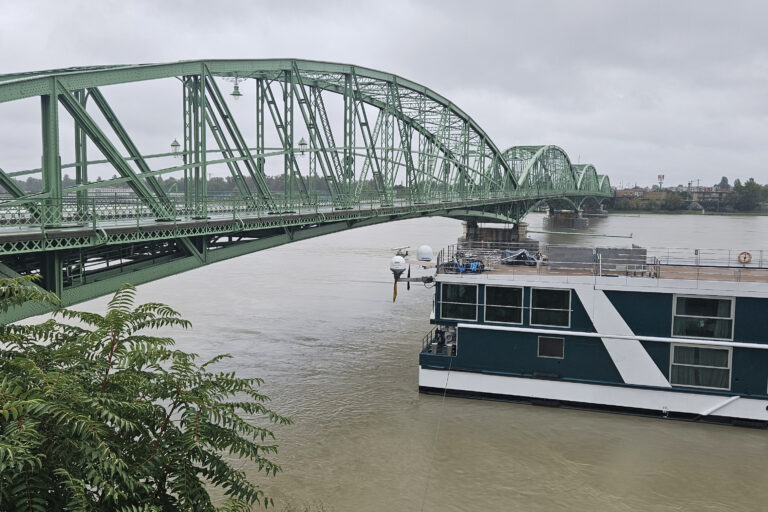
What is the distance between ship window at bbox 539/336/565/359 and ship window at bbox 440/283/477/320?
6.91ft

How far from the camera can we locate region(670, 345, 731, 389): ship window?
17938 millimetres

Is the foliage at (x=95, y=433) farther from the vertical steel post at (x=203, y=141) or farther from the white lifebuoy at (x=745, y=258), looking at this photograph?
the white lifebuoy at (x=745, y=258)

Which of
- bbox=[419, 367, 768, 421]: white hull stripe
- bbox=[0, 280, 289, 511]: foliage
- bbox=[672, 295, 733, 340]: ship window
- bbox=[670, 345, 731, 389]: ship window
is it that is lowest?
bbox=[419, 367, 768, 421]: white hull stripe

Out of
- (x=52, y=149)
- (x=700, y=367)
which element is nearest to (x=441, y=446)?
(x=700, y=367)

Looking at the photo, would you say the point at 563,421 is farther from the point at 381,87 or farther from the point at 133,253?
the point at 381,87

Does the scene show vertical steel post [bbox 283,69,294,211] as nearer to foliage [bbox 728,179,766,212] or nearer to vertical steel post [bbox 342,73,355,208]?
vertical steel post [bbox 342,73,355,208]

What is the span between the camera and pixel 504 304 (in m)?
19.6

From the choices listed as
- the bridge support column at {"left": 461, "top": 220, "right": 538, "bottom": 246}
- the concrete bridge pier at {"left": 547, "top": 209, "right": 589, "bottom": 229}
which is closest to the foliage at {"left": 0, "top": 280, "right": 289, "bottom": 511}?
the bridge support column at {"left": 461, "top": 220, "right": 538, "bottom": 246}

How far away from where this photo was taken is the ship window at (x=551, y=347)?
19016mm

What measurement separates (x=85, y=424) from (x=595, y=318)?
51.8 feet

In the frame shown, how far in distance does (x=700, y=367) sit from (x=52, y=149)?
17396 mm

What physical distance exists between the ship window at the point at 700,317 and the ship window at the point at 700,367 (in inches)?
15.7

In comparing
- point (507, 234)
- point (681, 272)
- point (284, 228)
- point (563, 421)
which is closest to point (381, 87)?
point (284, 228)

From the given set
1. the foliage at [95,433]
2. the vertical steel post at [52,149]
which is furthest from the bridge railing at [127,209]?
the foliage at [95,433]
